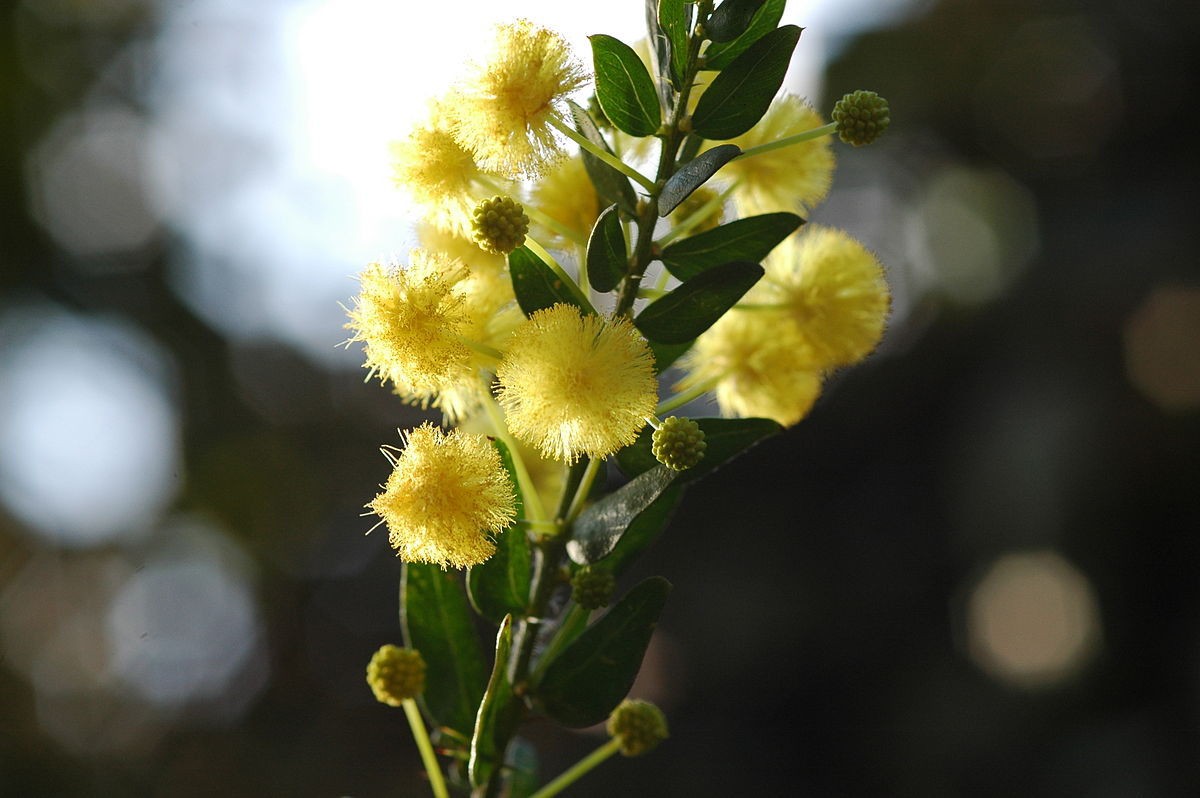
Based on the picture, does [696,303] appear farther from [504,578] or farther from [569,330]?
[504,578]

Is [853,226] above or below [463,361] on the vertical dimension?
below

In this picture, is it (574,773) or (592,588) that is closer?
(592,588)

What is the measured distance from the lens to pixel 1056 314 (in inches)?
216

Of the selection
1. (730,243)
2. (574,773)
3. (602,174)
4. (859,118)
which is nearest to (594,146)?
(602,174)

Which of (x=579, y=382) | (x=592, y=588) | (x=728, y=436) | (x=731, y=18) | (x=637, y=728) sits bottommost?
(x=637, y=728)

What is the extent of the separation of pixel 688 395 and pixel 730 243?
0.17m

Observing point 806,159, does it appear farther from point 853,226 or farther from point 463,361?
point 853,226

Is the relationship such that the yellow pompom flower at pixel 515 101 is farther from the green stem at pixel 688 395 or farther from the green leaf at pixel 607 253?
the green stem at pixel 688 395

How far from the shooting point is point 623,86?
2.82ft

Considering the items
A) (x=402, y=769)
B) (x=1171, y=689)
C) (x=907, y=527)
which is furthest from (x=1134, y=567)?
(x=402, y=769)

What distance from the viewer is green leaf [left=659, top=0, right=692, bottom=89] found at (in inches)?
32.5

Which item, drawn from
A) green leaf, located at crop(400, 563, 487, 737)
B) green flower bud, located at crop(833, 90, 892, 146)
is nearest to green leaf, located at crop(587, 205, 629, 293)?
green flower bud, located at crop(833, 90, 892, 146)

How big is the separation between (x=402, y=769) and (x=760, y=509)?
7.89 ft

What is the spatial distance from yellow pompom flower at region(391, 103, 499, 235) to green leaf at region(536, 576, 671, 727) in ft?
1.26
